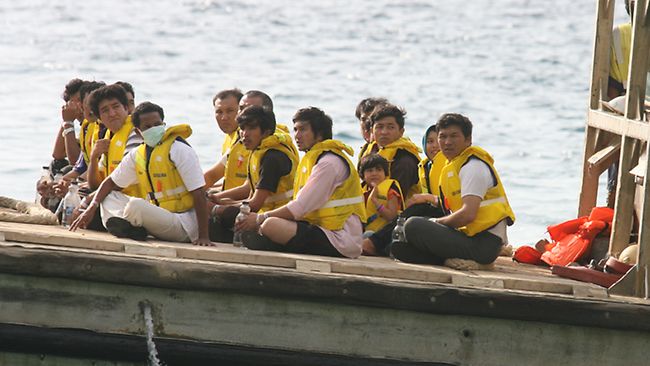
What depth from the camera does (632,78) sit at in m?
8.46

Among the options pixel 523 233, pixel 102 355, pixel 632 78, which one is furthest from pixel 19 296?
pixel 523 233

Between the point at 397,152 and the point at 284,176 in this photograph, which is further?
the point at 397,152

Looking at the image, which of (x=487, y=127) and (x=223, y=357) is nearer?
(x=223, y=357)

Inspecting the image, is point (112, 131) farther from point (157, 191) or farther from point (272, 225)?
point (272, 225)

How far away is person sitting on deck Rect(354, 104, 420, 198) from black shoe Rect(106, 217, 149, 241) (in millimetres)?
1715

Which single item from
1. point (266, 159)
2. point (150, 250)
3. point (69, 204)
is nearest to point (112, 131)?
point (69, 204)

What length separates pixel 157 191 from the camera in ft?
29.6

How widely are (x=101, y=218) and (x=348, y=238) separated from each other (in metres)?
1.59

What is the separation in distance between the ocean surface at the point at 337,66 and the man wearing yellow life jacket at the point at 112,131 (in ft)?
24.3

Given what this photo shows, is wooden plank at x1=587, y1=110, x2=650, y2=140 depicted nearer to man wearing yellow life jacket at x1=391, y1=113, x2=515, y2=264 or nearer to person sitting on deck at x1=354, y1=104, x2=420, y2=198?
man wearing yellow life jacket at x1=391, y1=113, x2=515, y2=264

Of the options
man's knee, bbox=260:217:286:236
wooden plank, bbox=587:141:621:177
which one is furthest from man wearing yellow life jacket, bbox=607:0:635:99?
man's knee, bbox=260:217:286:236

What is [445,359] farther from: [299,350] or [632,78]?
[632,78]

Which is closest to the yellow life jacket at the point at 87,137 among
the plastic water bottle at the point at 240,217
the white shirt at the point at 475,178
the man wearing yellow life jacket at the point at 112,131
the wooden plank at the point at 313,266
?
the man wearing yellow life jacket at the point at 112,131

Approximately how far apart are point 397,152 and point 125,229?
192 centimetres
